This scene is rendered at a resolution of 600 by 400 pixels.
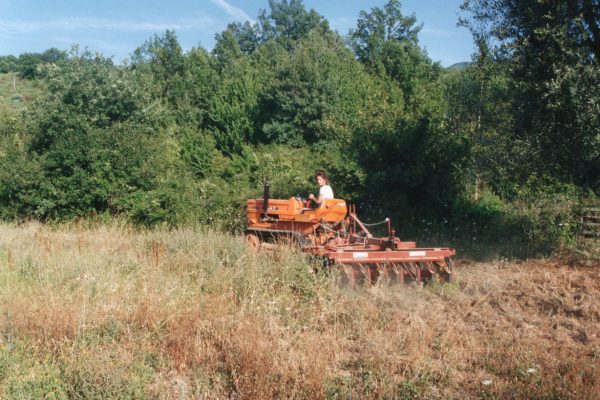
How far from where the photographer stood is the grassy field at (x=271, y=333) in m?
5.05

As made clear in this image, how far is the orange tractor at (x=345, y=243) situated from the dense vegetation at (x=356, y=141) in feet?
10.7

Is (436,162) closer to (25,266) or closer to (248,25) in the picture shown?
(25,266)

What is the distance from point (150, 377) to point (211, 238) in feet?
16.8

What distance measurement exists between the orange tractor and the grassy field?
18.7 inches

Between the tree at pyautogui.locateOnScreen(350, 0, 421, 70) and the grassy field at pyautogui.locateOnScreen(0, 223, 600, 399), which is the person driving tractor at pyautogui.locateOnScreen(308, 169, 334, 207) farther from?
the tree at pyautogui.locateOnScreen(350, 0, 421, 70)

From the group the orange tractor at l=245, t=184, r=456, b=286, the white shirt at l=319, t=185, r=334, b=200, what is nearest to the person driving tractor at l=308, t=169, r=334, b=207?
the white shirt at l=319, t=185, r=334, b=200

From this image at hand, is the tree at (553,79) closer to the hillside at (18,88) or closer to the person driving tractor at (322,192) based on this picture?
the person driving tractor at (322,192)

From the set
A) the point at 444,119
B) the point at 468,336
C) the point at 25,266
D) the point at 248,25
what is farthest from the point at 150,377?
the point at 248,25

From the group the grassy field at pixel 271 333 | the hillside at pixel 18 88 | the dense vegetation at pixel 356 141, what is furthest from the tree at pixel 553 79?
the hillside at pixel 18 88

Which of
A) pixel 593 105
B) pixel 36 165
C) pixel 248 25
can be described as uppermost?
pixel 248 25

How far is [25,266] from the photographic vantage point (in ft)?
27.4

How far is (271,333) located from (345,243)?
4.52 meters

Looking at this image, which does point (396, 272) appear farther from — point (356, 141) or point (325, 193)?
point (356, 141)

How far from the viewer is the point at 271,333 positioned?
229 inches
